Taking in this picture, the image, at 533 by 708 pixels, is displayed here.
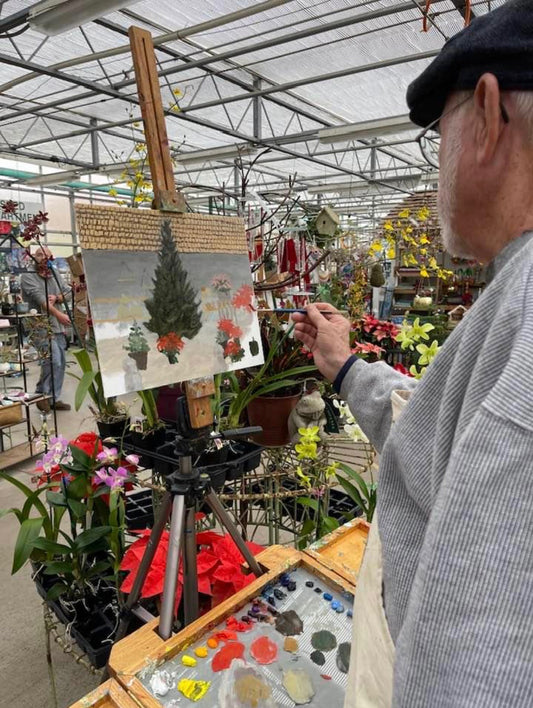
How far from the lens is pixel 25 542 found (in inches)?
53.8

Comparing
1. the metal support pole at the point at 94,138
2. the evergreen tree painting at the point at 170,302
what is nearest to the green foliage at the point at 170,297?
the evergreen tree painting at the point at 170,302

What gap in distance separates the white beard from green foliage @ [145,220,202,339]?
620mm

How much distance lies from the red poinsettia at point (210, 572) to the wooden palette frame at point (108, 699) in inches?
15.4

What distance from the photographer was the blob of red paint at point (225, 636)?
0.93m

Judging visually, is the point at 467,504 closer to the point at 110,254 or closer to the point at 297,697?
the point at 297,697

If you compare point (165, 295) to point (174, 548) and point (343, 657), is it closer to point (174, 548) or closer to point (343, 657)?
point (174, 548)

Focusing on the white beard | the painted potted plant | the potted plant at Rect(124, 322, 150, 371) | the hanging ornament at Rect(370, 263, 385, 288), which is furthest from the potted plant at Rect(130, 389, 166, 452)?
the hanging ornament at Rect(370, 263, 385, 288)

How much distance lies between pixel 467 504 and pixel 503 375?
0.10m

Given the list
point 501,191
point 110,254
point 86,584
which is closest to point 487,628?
point 501,191

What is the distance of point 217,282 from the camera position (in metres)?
1.19

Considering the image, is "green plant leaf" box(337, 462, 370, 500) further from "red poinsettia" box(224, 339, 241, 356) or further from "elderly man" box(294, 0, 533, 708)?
"elderly man" box(294, 0, 533, 708)

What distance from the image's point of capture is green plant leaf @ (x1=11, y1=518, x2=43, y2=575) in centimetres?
133

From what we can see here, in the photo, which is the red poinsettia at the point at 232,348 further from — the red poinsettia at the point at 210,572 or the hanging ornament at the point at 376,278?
the hanging ornament at the point at 376,278

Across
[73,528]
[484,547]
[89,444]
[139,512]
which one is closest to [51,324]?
[139,512]
